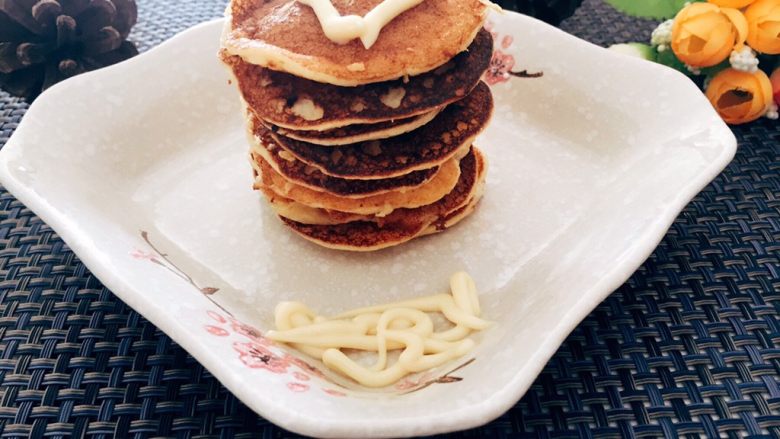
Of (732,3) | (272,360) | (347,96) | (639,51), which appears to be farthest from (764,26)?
(272,360)

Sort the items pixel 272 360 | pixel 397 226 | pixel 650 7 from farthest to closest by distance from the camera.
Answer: pixel 650 7, pixel 397 226, pixel 272 360

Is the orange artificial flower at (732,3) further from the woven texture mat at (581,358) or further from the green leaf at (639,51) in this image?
the woven texture mat at (581,358)

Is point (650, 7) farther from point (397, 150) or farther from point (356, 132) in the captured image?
point (356, 132)

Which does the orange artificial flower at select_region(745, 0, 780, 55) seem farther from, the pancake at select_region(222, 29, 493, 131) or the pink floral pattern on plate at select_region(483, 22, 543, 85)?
the pancake at select_region(222, 29, 493, 131)

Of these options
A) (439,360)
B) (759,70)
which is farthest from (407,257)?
(759,70)

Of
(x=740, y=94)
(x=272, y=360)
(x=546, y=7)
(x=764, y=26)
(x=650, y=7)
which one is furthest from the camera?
(x=546, y=7)

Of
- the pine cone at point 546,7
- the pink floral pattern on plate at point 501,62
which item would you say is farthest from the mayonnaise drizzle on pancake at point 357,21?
the pine cone at point 546,7

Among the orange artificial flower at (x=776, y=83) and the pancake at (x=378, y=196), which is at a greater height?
the pancake at (x=378, y=196)
